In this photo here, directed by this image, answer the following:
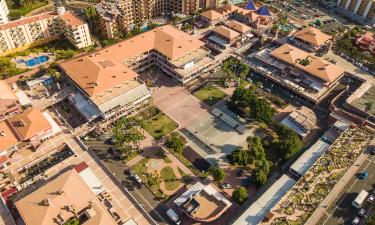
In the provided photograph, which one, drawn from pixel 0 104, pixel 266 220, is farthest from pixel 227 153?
pixel 0 104

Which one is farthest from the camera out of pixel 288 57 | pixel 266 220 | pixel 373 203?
pixel 288 57

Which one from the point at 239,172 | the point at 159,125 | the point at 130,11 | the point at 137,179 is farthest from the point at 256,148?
the point at 130,11

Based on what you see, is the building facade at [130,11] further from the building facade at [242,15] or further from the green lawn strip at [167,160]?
the green lawn strip at [167,160]

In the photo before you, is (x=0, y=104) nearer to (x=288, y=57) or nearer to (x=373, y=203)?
(x=288, y=57)

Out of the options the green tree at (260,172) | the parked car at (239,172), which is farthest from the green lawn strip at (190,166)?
the green tree at (260,172)

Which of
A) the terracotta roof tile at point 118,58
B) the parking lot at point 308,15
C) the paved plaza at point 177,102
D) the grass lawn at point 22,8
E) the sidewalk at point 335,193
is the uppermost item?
the terracotta roof tile at point 118,58
